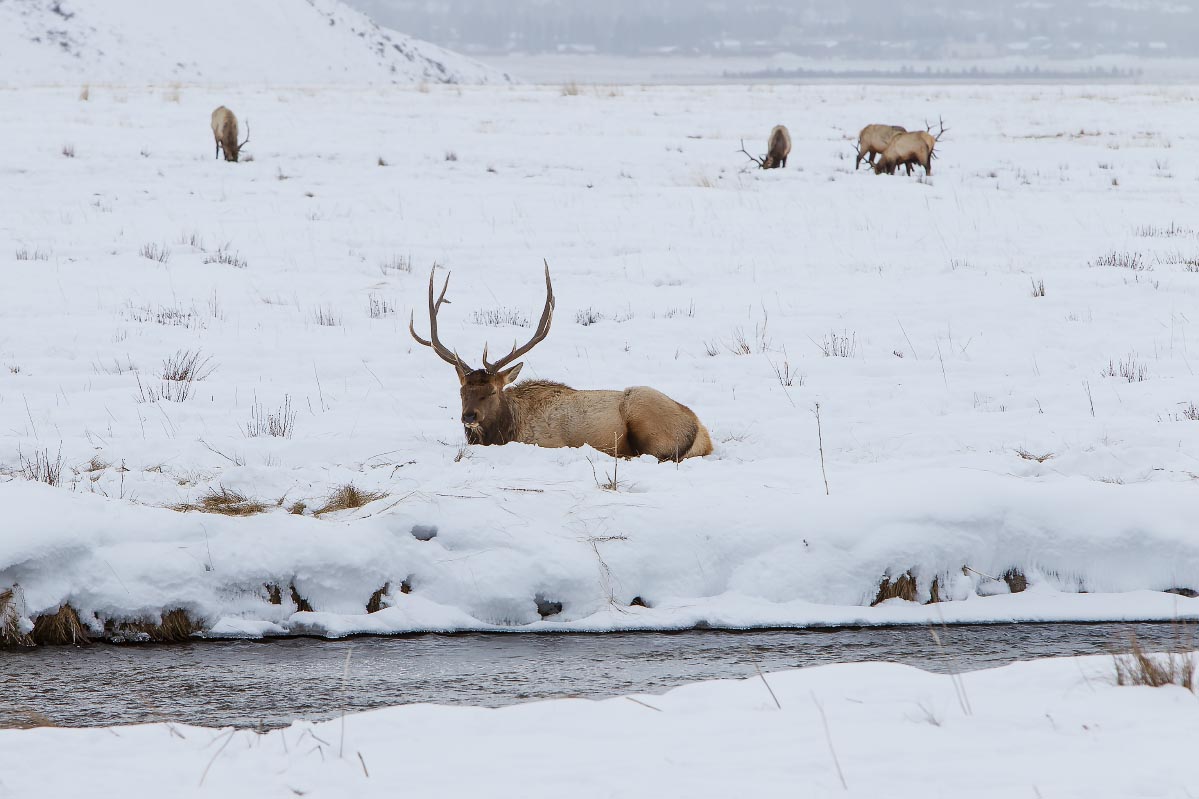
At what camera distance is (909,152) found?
21.0 metres

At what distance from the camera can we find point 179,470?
247 inches

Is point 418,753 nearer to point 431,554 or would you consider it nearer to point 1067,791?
point 1067,791

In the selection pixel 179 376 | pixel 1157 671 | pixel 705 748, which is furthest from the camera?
pixel 179 376

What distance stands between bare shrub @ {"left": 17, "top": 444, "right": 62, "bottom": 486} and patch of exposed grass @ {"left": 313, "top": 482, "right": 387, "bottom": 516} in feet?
4.34

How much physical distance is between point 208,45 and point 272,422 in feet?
365

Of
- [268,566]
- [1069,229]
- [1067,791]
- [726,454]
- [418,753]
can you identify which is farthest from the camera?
[1069,229]

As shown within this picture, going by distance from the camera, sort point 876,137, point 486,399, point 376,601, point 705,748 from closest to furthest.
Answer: point 705,748, point 376,601, point 486,399, point 876,137

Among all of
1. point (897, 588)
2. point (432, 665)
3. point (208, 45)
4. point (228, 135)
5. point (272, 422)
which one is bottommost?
point (432, 665)

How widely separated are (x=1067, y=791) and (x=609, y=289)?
373 inches

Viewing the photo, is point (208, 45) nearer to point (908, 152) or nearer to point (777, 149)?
point (777, 149)

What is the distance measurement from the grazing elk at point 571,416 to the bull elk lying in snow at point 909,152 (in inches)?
585

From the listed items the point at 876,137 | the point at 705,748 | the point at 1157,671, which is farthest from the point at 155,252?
the point at 876,137

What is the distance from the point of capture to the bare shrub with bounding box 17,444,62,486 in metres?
5.84

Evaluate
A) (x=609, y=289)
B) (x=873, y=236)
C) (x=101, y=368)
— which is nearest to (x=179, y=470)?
(x=101, y=368)
